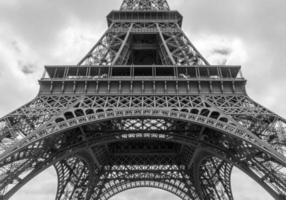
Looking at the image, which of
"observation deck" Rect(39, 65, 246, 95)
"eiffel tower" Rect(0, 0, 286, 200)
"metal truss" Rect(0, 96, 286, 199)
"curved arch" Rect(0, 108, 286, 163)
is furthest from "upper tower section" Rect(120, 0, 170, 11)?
"curved arch" Rect(0, 108, 286, 163)

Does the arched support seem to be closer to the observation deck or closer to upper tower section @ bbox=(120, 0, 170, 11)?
the observation deck

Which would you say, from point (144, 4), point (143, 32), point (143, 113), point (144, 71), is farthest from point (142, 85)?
point (144, 4)

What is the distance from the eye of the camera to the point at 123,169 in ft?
81.7

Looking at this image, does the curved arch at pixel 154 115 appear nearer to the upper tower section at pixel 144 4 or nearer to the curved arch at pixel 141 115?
the curved arch at pixel 141 115

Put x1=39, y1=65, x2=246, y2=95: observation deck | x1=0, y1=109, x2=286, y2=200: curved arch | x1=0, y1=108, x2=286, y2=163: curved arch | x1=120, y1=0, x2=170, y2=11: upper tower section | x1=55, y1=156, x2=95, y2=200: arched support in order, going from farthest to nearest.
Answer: x1=120, y1=0, x2=170, y2=11: upper tower section → x1=55, y1=156, x2=95, y2=200: arched support → x1=39, y1=65, x2=246, y2=95: observation deck → x1=0, y1=109, x2=286, y2=200: curved arch → x1=0, y1=108, x2=286, y2=163: curved arch

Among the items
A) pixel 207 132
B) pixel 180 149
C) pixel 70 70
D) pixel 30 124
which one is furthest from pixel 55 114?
pixel 180 149

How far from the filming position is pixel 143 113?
13.2m

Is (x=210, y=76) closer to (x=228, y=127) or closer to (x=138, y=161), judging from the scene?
(x=228, y=127)

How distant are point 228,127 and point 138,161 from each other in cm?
1393

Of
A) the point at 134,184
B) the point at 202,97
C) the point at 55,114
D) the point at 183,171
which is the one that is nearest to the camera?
the point at 55,114

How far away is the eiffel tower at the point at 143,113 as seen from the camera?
41.5ft

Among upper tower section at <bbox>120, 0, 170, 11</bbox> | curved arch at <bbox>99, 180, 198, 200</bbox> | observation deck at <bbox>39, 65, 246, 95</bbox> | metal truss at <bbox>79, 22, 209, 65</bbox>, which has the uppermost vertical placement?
upper tower section at <bbox>120, 0, 170, 11</bbox>

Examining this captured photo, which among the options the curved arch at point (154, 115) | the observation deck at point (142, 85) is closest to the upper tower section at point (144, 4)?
the observation deck at point (142, 85)

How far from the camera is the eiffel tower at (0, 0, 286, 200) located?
1264 cm
